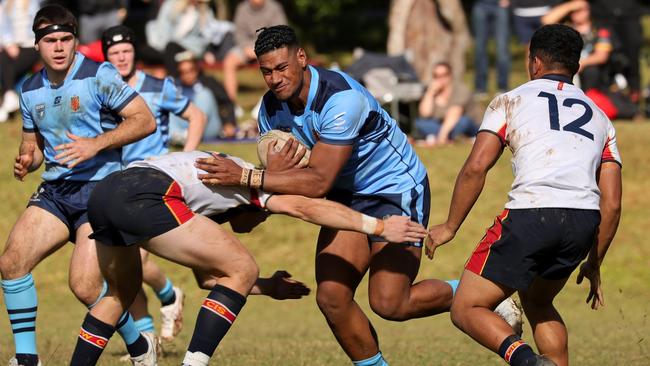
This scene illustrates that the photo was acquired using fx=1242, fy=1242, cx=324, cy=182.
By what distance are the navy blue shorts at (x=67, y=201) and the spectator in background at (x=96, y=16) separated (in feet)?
33.3

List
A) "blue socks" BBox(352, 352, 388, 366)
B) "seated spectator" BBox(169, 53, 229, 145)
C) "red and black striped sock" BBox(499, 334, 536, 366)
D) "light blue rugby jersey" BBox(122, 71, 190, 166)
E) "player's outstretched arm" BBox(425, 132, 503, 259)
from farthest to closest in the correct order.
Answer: "seated spectator" BBox(169, 53, 229, 145) → "light blue rugby jersey" BBox(122, 71, 190, 166) → "blue socks" BBox(352, 352, 388, 366) → "player's outstretched arm" BBox(425, 132, 503, 259) → "red and black striped sock" BBox(499, 334, 536, 366)

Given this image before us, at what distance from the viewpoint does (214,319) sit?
21.0 ft

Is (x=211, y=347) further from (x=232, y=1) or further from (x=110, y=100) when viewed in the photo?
(x=232, y=1)

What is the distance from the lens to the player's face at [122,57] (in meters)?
9.02

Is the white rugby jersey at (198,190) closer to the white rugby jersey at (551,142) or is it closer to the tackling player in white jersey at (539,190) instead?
the tackling player in white jersey at (539,190)

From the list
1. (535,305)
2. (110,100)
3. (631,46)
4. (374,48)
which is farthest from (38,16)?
(374,48)

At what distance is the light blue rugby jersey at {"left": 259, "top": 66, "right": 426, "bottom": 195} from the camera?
22.0 feet

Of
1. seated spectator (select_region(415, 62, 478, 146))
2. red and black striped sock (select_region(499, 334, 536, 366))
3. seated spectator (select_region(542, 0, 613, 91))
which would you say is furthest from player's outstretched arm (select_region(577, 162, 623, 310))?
seated spectator (select_region(542, 0, 613, 91))

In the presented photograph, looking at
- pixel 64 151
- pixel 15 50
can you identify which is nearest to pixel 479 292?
pixel 64 151

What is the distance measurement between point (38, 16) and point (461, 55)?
12.2 meters

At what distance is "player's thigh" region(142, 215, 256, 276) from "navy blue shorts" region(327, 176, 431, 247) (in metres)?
0.95

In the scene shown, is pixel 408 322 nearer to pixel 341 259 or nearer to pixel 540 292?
pixel 341 259

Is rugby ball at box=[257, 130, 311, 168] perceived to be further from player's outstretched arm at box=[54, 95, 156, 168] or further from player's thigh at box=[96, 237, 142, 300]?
player's outstretched arm at box=[54, 95, 156, 168]

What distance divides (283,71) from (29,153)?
199 centimetres
